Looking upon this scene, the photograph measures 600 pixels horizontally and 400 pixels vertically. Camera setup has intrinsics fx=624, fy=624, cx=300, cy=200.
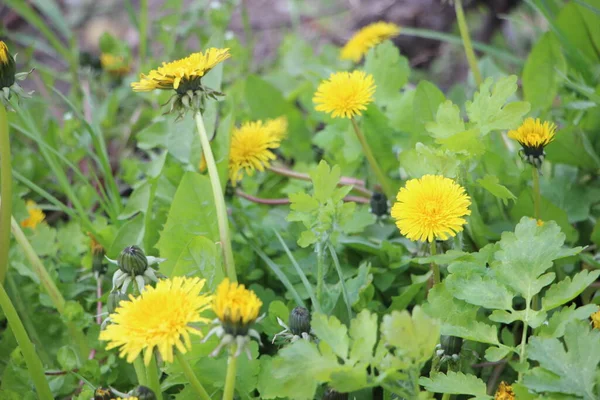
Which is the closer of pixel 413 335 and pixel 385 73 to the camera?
pixel 413 335

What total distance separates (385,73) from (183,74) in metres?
0.74

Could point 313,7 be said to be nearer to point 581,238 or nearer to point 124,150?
point 124,150

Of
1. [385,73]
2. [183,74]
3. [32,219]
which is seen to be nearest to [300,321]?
[183,74]

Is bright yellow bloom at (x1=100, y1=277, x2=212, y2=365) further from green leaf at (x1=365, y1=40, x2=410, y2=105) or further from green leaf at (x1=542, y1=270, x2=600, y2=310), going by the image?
green leaf at (x1=365, y1=40, x2=410, y2=105)

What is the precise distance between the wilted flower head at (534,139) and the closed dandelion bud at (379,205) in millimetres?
338

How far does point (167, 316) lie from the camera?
86 centimetres

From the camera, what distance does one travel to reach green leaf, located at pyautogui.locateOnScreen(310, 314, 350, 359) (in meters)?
0.91

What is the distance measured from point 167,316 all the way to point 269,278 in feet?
2.06

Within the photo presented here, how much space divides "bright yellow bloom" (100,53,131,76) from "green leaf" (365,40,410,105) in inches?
49.8

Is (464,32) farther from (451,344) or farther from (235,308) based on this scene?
(235,308)

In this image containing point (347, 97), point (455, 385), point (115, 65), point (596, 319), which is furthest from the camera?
point (115, 65)

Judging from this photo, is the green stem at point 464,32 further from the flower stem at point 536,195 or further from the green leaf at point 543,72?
the flower stem at point 536,195

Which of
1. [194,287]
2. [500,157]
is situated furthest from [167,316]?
[500,157]

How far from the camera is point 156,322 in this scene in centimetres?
86
